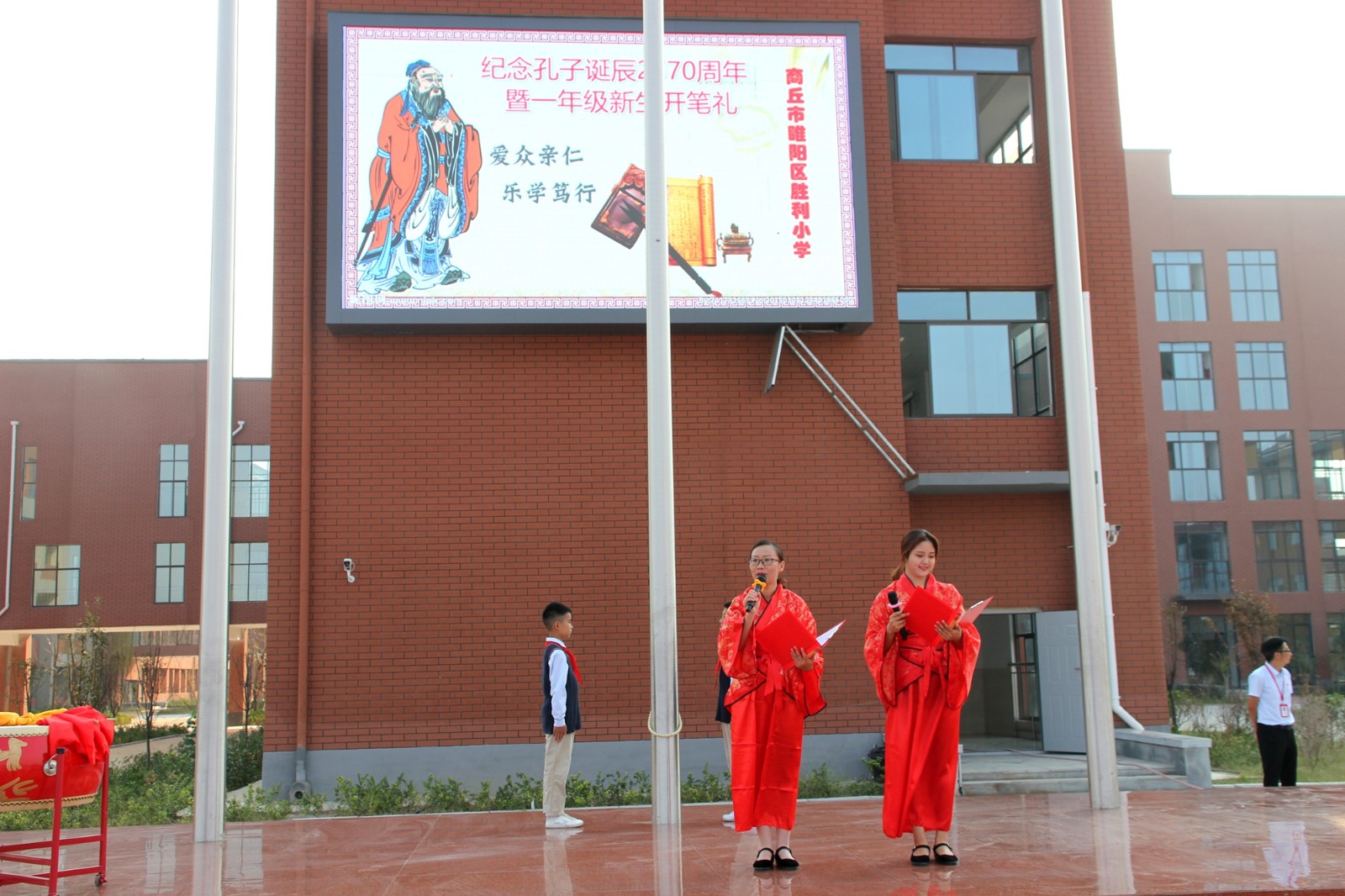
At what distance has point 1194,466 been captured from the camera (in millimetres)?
48312

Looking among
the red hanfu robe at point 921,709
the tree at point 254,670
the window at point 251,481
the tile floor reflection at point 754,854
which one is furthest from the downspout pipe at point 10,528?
the red hanfu robe at point 921,709

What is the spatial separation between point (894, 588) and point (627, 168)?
792 centimetres

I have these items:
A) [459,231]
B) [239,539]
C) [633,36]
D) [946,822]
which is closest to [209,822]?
[946,822]

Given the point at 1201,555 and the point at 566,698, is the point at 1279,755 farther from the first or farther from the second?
the point at 1201,555

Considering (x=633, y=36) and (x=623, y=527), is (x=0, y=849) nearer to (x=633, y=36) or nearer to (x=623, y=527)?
(x=623, y=527)

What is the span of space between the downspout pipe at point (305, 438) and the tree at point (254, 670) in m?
11.0

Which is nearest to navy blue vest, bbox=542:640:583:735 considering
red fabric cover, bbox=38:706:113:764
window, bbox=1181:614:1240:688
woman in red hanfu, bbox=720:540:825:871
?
woman in red hanfu, bbox=720:540:825:871

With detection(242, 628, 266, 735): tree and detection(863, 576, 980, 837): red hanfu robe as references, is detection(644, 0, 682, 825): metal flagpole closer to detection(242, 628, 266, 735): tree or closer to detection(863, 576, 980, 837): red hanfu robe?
detection(863, 576, 980, 837): red hanfu robe

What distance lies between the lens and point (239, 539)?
38375 mm

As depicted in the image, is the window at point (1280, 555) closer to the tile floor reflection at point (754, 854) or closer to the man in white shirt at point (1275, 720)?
the man in white shirt at point (1275, 720)

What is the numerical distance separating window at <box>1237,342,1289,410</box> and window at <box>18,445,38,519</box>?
155 feet

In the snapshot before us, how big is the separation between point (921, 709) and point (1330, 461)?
50837 millimetres

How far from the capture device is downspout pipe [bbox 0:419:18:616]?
123ft

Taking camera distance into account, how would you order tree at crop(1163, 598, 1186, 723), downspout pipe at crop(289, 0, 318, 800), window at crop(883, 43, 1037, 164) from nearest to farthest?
downspout pipe at crop(289, 0, 318, 800)
window at crop(883, 43, 1037, 164)
tree at crop(1163, 598, 1186, 723)
